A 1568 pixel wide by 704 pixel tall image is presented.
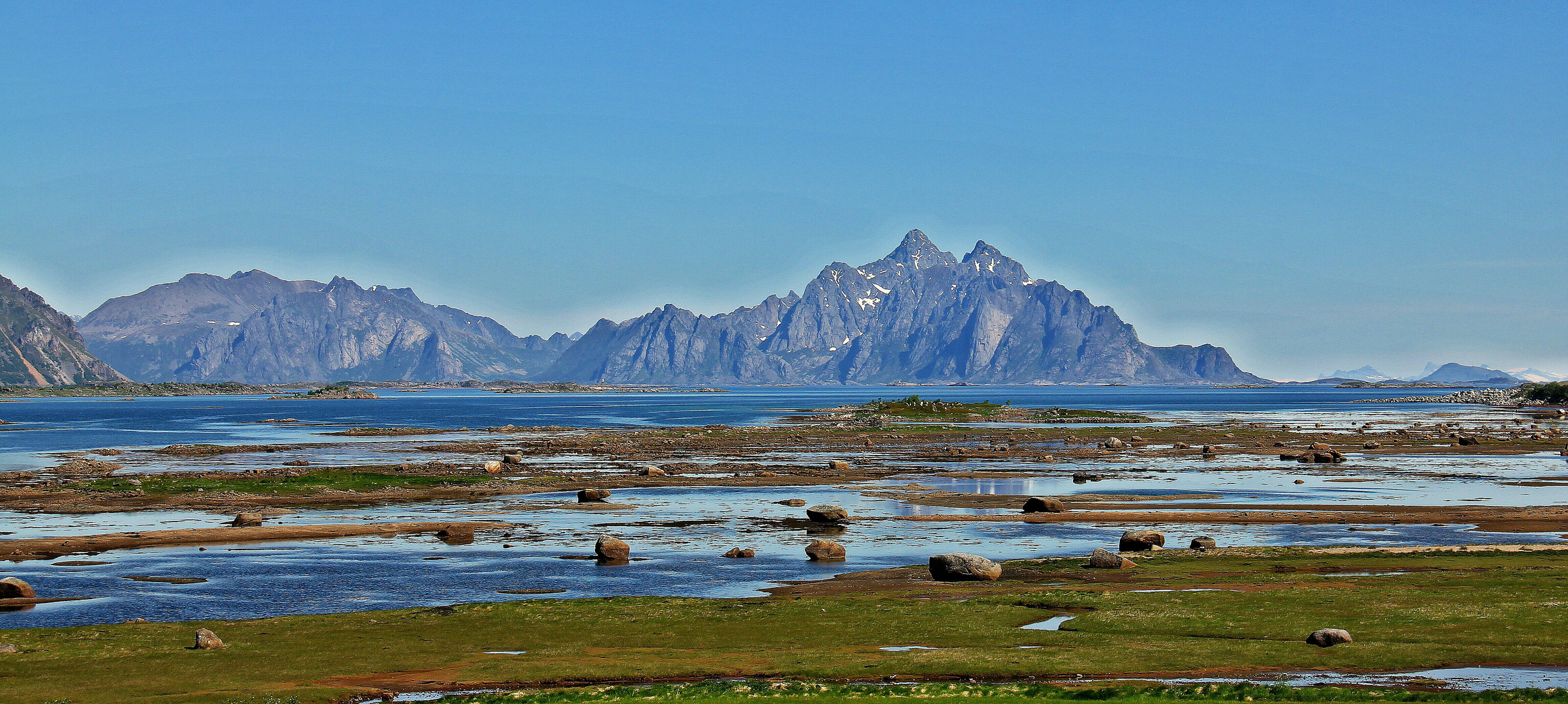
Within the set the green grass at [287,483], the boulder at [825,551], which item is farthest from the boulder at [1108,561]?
the green grass at [287,483]

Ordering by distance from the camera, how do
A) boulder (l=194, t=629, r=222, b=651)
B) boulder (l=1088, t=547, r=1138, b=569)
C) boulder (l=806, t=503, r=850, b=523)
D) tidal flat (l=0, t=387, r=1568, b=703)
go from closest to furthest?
tidal flat (l=0, t=387, r=1568, b=703) → boulder (l=194, t=629, r=222, b=651) → boulder (l=1088, t=547, r=1138, b=569) → boulder (l=806, t=503, r=850, b=523)

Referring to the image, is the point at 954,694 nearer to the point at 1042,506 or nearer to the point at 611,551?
the point at 611,551

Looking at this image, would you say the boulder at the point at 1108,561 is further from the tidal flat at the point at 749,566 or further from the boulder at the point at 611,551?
the boulder at the point at 611,551

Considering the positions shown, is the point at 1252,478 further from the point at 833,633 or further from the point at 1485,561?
the point at 833,633

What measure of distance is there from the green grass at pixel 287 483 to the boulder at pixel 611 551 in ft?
117

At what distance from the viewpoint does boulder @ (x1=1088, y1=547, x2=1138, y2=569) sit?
142ft

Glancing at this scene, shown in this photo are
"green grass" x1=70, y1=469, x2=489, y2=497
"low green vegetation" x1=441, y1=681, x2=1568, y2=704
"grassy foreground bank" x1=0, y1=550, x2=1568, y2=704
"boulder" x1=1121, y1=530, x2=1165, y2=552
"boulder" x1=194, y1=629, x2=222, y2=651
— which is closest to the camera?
"low green vegetation" x1=441, y1=681, x2=1568, y2=704

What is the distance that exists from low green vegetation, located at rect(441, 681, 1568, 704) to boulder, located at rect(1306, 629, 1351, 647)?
492cm

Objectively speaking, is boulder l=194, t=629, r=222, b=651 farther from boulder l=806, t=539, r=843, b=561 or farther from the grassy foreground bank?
boulder l=806, t=539, r=843, b=561

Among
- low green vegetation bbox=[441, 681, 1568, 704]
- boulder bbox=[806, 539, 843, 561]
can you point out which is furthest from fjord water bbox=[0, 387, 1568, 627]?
low green vegetation bbox=[441, 681, 1568, 704]

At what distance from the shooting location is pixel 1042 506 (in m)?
64.4

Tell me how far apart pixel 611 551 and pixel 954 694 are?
25955 mm

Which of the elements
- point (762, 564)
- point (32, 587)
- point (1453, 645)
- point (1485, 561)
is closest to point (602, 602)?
point (762, 564)

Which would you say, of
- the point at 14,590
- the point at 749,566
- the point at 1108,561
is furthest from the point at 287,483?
the point at 1108,561
